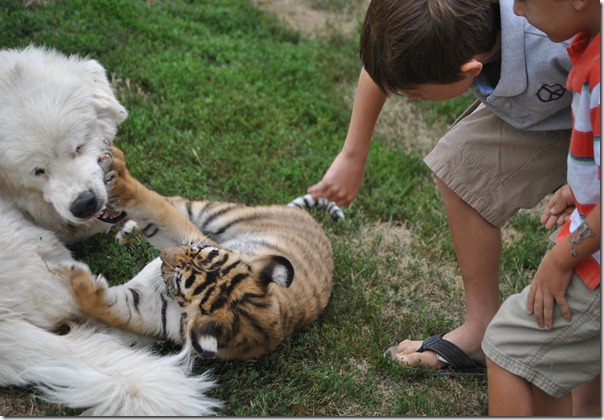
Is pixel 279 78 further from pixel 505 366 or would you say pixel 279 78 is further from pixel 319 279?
pixel 505 366

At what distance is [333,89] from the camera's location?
5816 mm

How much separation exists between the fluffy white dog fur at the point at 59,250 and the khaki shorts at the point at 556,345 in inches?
46.0

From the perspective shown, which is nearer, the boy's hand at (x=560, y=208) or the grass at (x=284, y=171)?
the boy's hand at (x=560, y=208)

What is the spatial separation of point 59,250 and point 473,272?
1977 mm

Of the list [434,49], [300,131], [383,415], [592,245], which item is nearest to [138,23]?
[300,131]

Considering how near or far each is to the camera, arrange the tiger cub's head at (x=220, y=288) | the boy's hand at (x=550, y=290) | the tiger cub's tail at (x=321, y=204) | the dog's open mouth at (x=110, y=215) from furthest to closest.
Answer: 1. the tiger cub's tail at (x=321, y=204)
2. the dog's open mouth at (x=110, y=215)
3. the tiger cub's head at (x=220, y=288)
4. the boy's hand at (x=550, y=290)

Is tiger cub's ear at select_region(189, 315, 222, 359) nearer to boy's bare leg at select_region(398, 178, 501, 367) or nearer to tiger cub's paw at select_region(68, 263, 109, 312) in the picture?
tiger cub's paw at select_region(68, 263, 109, 312)

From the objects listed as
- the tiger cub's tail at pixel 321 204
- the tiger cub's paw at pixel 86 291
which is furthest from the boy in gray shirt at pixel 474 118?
the tiger cub's paw at pixel 86 291

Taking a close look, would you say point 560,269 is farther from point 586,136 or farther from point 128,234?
point 128,234

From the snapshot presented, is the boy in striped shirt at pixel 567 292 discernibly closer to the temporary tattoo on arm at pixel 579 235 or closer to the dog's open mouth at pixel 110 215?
the temporary tattoo on arm at pixel 579 235

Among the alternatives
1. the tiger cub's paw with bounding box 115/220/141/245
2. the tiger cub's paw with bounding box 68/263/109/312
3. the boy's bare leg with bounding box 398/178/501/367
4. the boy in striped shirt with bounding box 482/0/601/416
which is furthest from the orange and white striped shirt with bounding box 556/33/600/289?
the tiger cub's paw with bounding box 115/220/141/245

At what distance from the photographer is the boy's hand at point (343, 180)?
12.4ft

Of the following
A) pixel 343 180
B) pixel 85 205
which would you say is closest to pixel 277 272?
pixel 343 180

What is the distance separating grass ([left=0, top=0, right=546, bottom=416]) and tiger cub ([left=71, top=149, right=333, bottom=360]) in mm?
145
